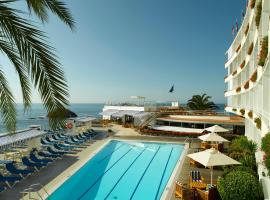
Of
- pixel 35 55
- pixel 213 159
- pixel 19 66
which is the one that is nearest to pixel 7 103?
pixel 19 66

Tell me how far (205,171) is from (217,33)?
129ft

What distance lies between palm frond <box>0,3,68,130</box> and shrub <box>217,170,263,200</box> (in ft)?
24.7

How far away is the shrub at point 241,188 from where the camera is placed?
9383mm

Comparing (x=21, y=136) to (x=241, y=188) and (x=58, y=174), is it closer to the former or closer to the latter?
(x=58, y=174)

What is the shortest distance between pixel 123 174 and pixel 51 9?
1357 cm

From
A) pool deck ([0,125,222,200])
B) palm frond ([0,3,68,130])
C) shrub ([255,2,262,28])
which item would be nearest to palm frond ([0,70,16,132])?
palm frond ([0,3,68,130])

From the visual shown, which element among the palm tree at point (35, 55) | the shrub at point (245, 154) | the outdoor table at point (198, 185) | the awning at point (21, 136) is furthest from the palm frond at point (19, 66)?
the awning at point (21, 136)

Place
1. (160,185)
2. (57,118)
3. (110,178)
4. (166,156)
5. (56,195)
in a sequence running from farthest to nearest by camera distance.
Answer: (166,156) → (110,178) → (160,185) → (56,195) → (57,118)

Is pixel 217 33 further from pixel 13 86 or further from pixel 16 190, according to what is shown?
pixel 13 86

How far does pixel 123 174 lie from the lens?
56.7ft

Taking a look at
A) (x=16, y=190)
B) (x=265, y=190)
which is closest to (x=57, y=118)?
(x=265, y=190)

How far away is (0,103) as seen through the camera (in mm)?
5082

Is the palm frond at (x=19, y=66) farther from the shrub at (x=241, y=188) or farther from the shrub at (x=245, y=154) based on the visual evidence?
the shrub at (x=245, y=154)

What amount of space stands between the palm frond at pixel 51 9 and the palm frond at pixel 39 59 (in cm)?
89
